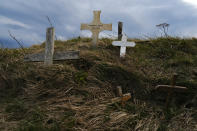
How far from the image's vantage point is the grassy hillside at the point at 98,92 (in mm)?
3727

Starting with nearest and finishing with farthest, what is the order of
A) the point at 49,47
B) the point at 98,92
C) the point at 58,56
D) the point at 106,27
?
1. the point at 98,92
2. the point at 58,56
3. the point at 49,47
4. the point at 106,27

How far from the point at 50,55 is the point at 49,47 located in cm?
25

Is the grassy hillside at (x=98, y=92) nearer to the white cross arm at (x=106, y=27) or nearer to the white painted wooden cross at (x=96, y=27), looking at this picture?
the white painted wooden cross at (x=96, y=27)

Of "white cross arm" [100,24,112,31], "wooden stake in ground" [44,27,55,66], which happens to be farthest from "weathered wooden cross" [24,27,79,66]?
"white cross arm" [100,24,112,31]

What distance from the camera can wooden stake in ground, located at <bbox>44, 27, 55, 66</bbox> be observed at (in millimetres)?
5680

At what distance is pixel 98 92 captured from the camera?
174 inches

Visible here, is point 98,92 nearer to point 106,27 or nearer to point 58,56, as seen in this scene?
point 58,56

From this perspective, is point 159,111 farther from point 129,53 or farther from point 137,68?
point 129,53

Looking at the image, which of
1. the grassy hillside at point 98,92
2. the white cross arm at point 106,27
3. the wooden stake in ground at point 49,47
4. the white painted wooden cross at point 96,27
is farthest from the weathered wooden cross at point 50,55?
the white cross arm at point 106,27

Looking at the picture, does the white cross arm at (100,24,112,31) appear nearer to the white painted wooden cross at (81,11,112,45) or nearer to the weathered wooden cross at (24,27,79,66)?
the white painted wooden cross at (81,11,112,45)

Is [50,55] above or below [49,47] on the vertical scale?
below

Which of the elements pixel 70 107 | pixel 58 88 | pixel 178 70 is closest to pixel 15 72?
pixel 58 88

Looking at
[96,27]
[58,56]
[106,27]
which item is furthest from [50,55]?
[106,27]

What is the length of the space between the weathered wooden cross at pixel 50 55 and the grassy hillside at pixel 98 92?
6.6 inches
